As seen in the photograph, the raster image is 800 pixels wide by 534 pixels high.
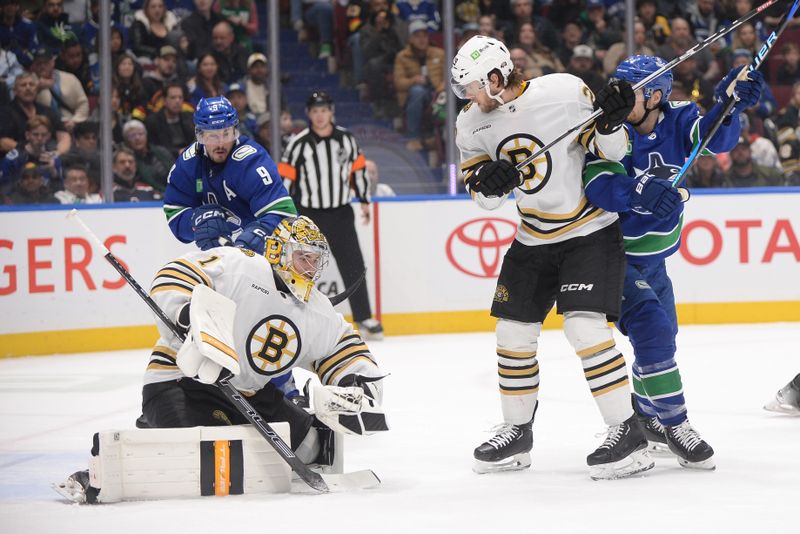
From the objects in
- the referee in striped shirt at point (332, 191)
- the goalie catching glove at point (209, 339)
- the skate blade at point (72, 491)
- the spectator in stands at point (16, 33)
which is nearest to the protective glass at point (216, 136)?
the goalie catching glove at point (209, 339)

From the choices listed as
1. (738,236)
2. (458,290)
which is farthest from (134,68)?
(738,236)

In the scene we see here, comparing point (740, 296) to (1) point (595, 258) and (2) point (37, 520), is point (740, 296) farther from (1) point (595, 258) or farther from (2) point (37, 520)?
(2) point (37, 520)

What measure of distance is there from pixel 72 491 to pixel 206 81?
493cm

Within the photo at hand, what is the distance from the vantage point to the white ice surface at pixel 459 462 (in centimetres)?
296

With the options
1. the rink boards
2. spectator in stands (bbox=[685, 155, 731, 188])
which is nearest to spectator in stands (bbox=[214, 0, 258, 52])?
the rink boards

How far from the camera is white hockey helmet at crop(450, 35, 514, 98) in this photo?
351 centimetres

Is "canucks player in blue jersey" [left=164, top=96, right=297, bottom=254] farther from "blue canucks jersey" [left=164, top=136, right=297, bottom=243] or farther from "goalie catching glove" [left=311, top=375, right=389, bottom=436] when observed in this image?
"goalie catching glove" [left=311, top=375, right=389, bottom=436]

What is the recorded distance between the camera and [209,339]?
3.06 metres

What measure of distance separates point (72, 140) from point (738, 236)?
3759 millimetres

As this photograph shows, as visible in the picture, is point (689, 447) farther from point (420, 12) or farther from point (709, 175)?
point (420, 12)

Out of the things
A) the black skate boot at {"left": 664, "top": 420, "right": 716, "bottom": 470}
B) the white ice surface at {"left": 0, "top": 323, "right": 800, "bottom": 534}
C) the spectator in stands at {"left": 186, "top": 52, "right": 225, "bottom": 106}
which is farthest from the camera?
the spectator in stands at {"left": 186, "top": 52, "right": 225, "bottom": 106}

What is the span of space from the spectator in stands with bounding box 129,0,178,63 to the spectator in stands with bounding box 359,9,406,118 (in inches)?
48.3

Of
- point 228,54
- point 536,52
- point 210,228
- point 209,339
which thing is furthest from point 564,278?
point 536,52

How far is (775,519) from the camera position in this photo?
2.94 metres
